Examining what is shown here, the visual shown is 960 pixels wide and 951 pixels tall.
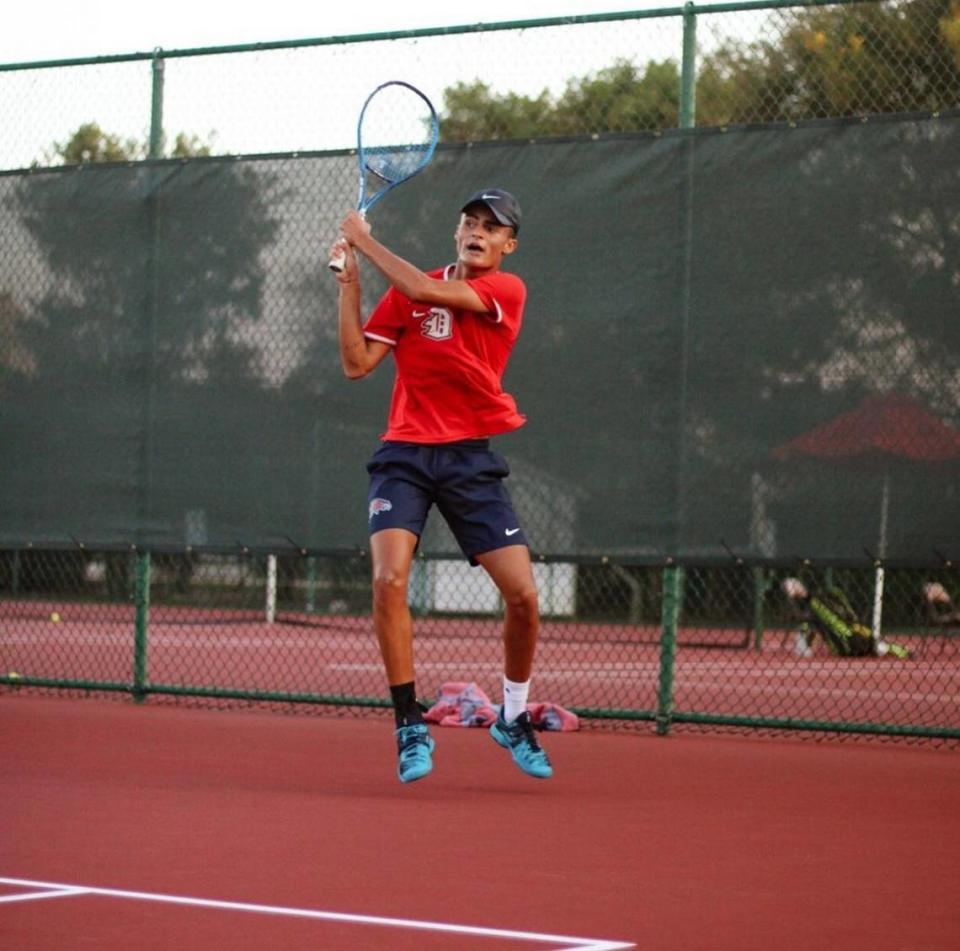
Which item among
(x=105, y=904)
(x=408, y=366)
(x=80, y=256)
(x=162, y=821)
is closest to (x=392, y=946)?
(x=105, y=904)

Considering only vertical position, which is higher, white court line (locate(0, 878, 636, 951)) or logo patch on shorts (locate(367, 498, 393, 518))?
logo patch on shorts (locate(367, 498, 393, 518))

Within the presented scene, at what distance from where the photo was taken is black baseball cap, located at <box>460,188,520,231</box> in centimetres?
666

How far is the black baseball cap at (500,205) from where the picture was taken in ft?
21.8

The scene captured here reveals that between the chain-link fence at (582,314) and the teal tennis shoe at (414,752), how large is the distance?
2188 millimetres

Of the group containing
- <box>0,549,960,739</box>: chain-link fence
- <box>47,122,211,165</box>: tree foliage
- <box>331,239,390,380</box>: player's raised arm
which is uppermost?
<box>47,122,211,165</box>: tree foliage

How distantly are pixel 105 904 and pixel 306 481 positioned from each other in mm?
4992

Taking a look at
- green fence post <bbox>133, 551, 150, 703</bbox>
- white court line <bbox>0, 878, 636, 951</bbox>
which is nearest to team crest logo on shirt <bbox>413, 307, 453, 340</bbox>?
white court line <bbox>0, 878, 636, 951</bbox>

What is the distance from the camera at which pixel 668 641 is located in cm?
857

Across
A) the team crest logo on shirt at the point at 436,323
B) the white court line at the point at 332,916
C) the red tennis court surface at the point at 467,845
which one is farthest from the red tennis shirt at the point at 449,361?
the white court line at the point at 332,916

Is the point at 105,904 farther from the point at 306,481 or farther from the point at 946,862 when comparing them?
the point at 306,481

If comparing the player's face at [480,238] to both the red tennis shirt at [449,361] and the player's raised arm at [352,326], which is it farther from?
the player's raised arm at [352,326]

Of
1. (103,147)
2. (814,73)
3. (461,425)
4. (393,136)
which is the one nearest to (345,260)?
(461,425)

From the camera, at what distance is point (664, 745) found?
8.20 metres

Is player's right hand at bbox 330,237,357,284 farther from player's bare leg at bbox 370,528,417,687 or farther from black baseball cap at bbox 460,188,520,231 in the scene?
player's bare leg at bbox 370,528,417,687
